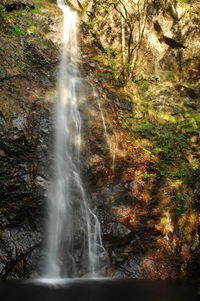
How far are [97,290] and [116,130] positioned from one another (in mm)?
5397

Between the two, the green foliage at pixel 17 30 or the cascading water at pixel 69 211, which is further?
the green foliage at pixel 17 30

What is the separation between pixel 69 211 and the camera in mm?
7855

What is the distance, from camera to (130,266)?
7164 mm

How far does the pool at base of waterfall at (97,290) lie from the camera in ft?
17.5

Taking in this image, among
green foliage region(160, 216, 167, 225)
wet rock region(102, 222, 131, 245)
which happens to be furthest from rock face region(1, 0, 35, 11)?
green foliage region(160, 216, 167, 225)

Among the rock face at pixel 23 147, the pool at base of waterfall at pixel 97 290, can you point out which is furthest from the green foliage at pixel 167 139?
the pool at base of waterfall at pixel 97 290

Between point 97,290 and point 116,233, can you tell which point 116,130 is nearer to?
point 116,233

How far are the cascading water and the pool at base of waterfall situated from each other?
51cm

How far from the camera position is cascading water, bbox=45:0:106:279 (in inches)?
279

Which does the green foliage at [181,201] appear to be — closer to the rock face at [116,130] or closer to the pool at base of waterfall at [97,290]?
the rock face at [116,130]

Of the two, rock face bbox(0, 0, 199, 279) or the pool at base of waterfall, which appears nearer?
the pool at base of waterfall

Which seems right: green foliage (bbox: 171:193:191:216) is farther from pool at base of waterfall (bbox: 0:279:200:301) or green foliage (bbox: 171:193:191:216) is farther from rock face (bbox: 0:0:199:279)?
pool at base of waterfall (bbox: 0:279:200:301)

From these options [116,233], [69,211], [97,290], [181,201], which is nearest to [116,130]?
[181,201]

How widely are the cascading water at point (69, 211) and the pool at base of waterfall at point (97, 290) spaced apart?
A: 512mm
